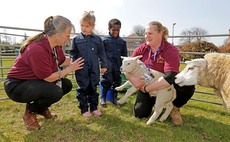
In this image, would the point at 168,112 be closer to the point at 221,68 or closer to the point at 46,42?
the point at 221,68

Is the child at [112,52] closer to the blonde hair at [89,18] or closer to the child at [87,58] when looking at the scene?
the child at [87,58]

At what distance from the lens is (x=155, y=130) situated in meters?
3.17

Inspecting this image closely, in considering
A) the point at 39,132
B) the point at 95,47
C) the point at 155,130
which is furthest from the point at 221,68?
the point at 39,132

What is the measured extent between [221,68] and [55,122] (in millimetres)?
2383

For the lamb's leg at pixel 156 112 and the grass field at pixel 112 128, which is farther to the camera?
the lamb's leg at pixel 156 112

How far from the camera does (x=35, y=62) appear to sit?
2717 millimetres

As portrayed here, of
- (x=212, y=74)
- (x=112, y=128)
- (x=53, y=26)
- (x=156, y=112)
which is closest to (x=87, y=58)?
(x=53, y=26)

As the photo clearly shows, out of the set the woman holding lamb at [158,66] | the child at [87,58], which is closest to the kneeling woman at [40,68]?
the child at [87,58]

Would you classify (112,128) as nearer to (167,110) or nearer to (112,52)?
(167,110)

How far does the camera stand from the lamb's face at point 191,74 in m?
2.91

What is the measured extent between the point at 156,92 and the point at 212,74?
2.77 ft

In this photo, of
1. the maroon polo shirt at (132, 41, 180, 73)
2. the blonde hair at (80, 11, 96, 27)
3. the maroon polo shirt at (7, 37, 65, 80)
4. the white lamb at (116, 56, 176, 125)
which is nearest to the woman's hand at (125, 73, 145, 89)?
the white lamb at (116, 56, 176, 125)

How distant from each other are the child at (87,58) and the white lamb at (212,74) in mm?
1326

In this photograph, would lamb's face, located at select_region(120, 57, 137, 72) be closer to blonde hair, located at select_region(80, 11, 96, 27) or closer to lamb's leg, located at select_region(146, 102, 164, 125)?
lamb's leg, located at select_region(146, 102, 164, 125)
